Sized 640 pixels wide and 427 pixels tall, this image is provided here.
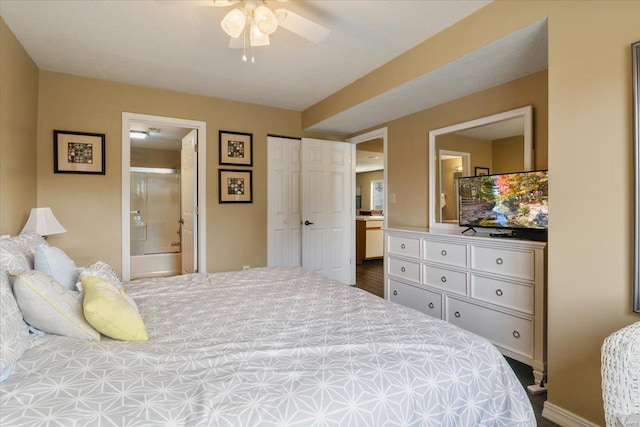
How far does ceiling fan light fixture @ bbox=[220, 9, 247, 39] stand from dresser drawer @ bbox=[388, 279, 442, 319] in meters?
2.49

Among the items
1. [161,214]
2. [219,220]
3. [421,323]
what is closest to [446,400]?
[421,323]

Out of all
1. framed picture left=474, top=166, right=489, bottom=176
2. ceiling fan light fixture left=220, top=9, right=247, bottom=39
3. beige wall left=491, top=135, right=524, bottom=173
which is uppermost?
ceiling fan light fixture left=220, top=9, right=247, bottom=39

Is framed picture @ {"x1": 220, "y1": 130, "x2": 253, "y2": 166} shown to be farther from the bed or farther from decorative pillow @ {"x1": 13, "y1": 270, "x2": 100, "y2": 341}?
decorative pillow @ {"x1": 13, "y1": 270, "x2": 100, "y2": 341}

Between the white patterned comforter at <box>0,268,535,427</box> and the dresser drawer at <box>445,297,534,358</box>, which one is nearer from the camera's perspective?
the white patterned comforter at <box>0,268,535,427</box>

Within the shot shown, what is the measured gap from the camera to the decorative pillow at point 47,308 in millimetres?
1185

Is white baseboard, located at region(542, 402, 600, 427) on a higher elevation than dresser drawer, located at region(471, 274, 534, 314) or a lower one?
lower

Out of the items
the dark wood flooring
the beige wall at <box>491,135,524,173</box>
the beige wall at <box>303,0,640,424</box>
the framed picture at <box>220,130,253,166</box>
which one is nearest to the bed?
the beige wall at <box>303,0,640,424</box>

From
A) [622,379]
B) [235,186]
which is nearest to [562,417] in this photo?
[622,379]

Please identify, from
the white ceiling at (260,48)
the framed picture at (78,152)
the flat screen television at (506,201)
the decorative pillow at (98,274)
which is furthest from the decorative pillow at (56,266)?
the flat screen television at (506,201)

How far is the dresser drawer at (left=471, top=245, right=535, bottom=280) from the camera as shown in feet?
7.01

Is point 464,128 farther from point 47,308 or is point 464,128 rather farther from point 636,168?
point 47,308

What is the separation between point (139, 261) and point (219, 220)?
2.20m

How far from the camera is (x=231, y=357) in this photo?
3.74 ft

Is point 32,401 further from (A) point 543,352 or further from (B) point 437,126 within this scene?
(B) point 437,126
